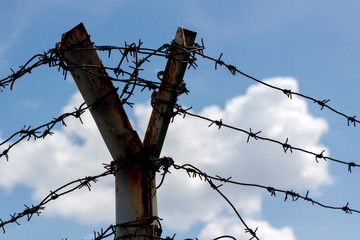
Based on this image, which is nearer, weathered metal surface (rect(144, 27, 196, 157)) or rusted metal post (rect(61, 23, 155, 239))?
rusted metal post (rect(61, 23, 155, 239))

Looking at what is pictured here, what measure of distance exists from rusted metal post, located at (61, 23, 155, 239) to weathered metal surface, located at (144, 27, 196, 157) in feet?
0.33

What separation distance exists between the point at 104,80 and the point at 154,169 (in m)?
0.68

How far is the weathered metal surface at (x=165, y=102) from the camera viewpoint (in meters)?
4.41

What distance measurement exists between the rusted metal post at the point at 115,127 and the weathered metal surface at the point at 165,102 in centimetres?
10

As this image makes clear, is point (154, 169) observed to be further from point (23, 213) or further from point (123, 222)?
point (23, 213)

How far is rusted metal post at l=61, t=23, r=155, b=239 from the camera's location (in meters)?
4.26

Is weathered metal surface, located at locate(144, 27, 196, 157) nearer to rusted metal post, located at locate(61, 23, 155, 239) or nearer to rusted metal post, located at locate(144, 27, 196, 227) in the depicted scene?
rusted metal post, located at locate(144, 27, 196, 227)

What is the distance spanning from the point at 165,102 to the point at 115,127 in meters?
0.37

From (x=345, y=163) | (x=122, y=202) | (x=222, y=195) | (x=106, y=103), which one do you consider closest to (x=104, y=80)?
(x=106, y=103)

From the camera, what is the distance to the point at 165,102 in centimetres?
441

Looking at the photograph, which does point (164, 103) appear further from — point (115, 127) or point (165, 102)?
point (115, 127)

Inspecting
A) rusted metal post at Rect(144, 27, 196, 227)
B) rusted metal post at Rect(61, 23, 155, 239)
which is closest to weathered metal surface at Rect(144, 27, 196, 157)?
rusted metal post at Rect(144, 27, 196, 227)

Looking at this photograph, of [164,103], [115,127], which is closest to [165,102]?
[164,103]

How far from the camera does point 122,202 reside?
14.1 ft
